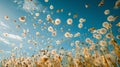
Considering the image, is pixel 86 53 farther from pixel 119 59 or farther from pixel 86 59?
pixel 119 59

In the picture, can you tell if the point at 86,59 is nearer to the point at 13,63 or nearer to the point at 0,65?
the point at 13,63

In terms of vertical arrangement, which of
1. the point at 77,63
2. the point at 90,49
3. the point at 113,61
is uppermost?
the point at 90,49

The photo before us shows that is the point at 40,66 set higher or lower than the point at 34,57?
lower

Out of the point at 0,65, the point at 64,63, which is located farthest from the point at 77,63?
the point at 0,65

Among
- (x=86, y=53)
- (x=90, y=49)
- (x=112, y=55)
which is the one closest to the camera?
(x=112, y=55)

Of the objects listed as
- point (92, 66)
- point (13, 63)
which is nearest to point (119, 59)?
point (92, 66)

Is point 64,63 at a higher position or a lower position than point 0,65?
lower

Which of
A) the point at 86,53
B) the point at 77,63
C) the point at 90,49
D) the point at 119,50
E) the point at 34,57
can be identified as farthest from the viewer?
the point at 34,57

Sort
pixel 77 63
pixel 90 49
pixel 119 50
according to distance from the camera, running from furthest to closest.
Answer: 1. pixel 90 49
2. pixel 77 63
3. pixel 119 50

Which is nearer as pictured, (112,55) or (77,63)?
(112,55)
